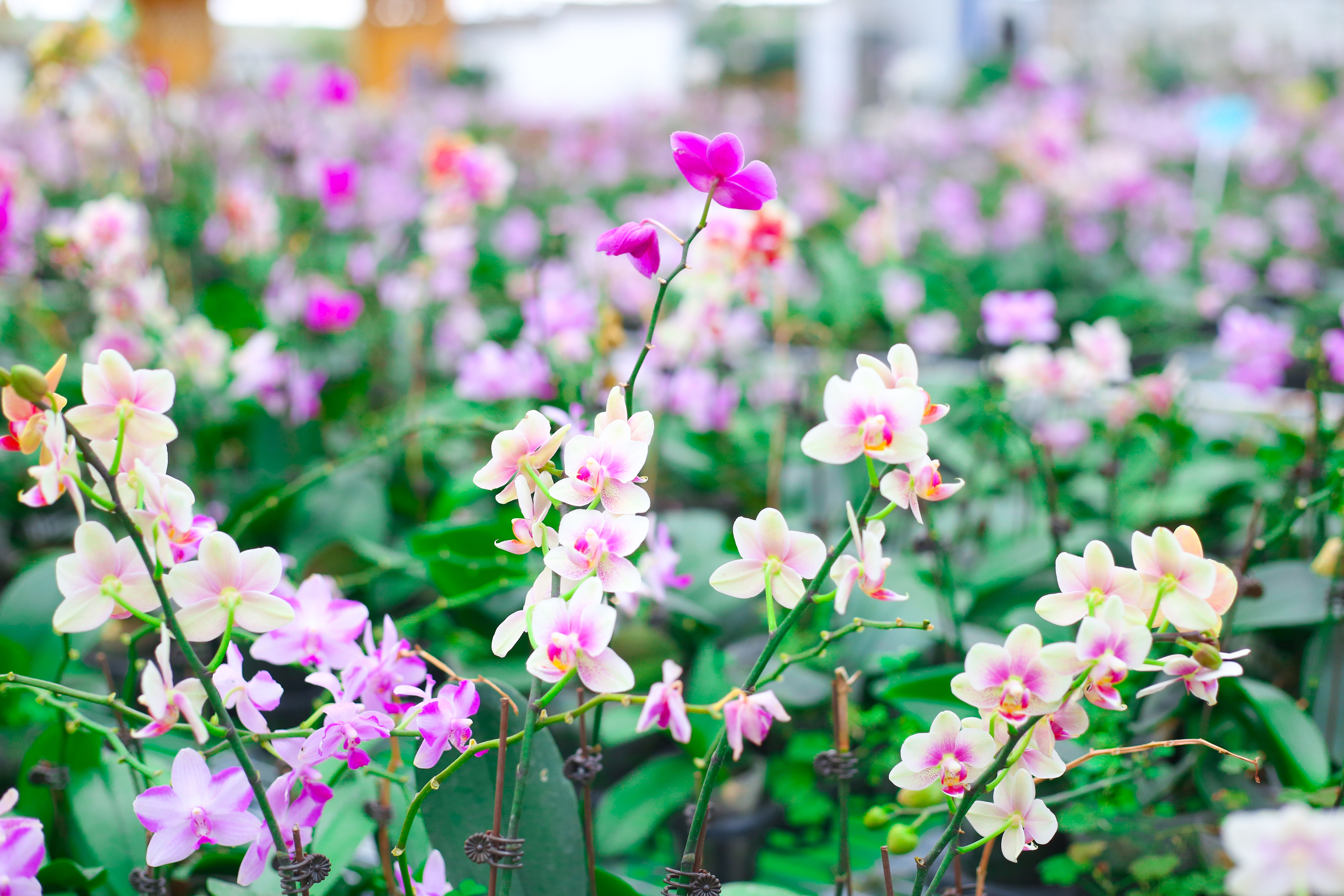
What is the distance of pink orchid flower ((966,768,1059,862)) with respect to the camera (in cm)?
43

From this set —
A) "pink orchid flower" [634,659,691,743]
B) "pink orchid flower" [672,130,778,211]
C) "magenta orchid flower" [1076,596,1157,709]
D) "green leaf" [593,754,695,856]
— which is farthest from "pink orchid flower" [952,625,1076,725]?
"green leaf" [593,754,695,856]

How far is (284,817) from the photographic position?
0.47 meters

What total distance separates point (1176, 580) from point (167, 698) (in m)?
0.42

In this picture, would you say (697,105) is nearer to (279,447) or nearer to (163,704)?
(279,447)

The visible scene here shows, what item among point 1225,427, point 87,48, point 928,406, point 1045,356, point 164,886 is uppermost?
point 87,48

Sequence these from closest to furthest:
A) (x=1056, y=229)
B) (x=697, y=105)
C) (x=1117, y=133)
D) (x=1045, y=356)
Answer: (x=1045, y=356) < (x=1056, y=229) < (x=1117, y=133) < (x=697, y=105)

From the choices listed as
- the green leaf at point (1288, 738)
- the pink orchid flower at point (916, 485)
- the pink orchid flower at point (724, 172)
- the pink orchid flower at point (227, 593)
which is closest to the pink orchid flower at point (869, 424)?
the pink orchid flower at point (916, 485)

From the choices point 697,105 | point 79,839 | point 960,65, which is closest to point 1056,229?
point 79,839

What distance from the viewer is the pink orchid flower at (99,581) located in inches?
15.7

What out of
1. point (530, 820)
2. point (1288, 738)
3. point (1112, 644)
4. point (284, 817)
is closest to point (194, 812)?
point (284, 817)

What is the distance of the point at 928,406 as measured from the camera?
0.41 metres

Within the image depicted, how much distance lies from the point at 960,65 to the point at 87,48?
6.25 meters

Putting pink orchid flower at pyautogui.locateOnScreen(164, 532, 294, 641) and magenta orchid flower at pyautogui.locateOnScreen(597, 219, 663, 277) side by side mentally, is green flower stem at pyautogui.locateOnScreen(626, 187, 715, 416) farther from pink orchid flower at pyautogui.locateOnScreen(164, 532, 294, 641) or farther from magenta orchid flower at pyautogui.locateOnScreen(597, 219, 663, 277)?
pink orchid flower at pyautogui.locateOnScreen(164, 532, 294, 641)

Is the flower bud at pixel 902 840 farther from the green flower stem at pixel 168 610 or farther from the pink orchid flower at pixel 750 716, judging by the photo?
the green flower stem at pixel 168 610
